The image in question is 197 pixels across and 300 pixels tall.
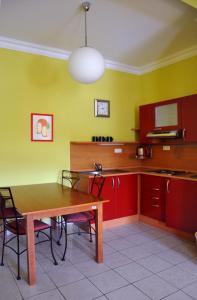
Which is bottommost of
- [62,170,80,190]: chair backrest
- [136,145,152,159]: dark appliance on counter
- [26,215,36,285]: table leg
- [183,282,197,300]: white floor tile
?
[183,282,197,300]: white floor tile

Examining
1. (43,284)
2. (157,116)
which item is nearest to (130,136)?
(157,116)

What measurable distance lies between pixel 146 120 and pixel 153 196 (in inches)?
49.9

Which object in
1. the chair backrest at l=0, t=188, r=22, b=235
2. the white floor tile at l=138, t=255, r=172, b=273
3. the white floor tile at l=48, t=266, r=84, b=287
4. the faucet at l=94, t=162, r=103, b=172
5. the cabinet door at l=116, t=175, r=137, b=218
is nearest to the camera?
the white floor tile at l=48, t=266, r=84, b=287

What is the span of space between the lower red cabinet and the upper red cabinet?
0.80 metres

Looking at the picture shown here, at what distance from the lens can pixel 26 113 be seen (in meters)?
3.33

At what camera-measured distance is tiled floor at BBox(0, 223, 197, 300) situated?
6.42ft

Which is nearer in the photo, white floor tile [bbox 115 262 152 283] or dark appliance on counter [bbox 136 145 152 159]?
white floor tile [bbox 115 262 152 283]

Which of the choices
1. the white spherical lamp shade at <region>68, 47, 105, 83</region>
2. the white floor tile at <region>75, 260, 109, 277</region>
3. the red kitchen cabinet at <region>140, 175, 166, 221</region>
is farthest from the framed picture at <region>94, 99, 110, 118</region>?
the white floor tile at <region>75, 260, 109, 277</region>

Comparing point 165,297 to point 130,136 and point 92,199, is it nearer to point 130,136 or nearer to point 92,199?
point 92,199

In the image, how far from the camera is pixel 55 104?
140 inches

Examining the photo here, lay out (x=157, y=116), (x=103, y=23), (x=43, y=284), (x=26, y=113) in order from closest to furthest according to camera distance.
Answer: (x=43, y=284)
(x=103, y=23)
(x=26, y=113)
(x=157, y=116)

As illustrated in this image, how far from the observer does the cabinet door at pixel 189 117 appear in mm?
3230

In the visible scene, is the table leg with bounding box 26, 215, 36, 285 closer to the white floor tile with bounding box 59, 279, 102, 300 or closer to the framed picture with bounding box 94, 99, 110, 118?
the white floor tile with bounding box 59, 279, 102, 300

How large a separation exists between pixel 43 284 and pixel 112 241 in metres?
1.15
